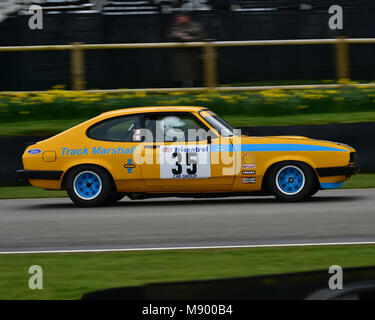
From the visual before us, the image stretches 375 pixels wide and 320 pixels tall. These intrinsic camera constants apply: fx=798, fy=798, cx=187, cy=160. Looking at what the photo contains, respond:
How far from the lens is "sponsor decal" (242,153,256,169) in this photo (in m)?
9.99

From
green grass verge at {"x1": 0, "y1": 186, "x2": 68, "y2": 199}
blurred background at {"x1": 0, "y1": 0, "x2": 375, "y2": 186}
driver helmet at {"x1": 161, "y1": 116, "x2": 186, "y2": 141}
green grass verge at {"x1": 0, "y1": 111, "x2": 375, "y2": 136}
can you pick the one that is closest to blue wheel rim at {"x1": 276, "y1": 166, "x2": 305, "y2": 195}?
driver helmet at {"x1": 161, "y1": 116, "x2": 186, "y2": 141}

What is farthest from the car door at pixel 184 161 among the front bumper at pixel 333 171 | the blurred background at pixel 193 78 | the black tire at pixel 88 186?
the blurred background at pixel 193 78

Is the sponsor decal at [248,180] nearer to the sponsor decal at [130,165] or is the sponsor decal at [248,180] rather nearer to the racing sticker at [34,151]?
the sponsor decal at [130,165]

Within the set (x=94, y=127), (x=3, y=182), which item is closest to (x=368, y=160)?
(x=94, y=127)

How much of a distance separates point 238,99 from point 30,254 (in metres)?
9.05

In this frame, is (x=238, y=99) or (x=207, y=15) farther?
(x=207, y=15)

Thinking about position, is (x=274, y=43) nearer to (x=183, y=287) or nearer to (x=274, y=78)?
(x=274, y=78)

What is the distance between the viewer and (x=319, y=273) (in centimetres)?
352

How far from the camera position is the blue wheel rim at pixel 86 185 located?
10.4 metres

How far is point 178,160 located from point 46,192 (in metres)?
3.48

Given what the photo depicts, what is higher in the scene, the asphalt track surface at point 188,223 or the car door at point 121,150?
the car door at point 121,150

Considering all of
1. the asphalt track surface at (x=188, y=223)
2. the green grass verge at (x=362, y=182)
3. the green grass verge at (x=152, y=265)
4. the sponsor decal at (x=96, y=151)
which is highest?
the sponsor decal at (x=96, y=151)
